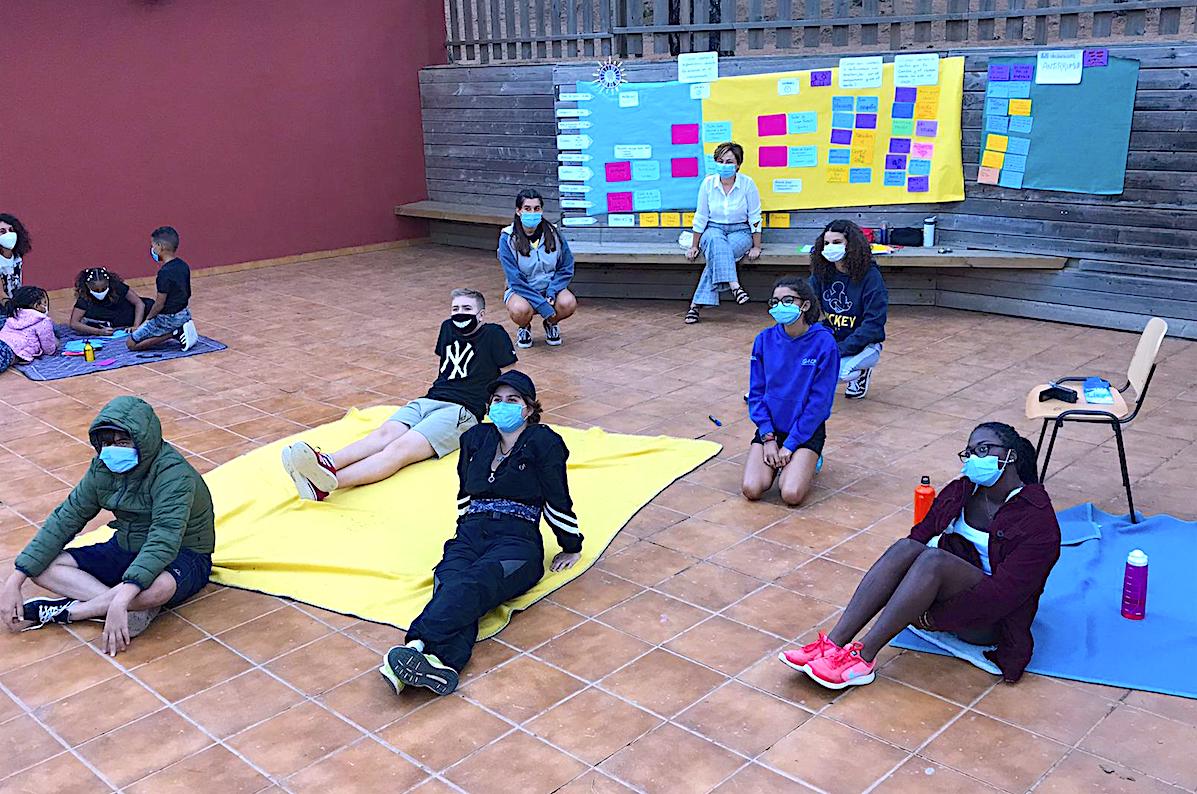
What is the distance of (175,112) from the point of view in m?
11.2

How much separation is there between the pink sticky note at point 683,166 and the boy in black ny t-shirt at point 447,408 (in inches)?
167

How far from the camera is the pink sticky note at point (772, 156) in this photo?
30.8 feet

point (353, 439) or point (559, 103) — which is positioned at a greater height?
point (559, 103)

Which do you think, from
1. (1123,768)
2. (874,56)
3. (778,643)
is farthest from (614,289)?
(1123,768)

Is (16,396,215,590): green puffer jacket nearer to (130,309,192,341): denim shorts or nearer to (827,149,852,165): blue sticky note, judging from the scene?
(130,309,192,341): denim shorts

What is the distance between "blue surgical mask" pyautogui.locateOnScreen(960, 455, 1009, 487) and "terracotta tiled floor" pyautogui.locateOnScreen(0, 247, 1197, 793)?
660mm

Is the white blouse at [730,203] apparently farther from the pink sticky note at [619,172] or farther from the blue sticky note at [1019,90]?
the blue sticky note at [1019,90]

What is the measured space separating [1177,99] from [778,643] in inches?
225

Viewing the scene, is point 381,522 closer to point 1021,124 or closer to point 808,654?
point 808,654

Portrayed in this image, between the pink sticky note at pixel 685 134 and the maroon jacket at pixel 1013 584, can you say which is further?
the pink sticky note at pixel 685 134

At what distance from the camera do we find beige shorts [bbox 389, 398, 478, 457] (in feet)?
19.5

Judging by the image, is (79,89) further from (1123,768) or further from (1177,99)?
(1123,768)

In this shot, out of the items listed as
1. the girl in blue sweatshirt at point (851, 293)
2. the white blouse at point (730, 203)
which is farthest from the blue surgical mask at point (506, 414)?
the white blouse at point (730, 203)

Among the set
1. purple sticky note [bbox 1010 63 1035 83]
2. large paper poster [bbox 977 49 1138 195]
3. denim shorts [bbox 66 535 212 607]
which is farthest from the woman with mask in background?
denim shorts [bbox 66 535 212 607]
